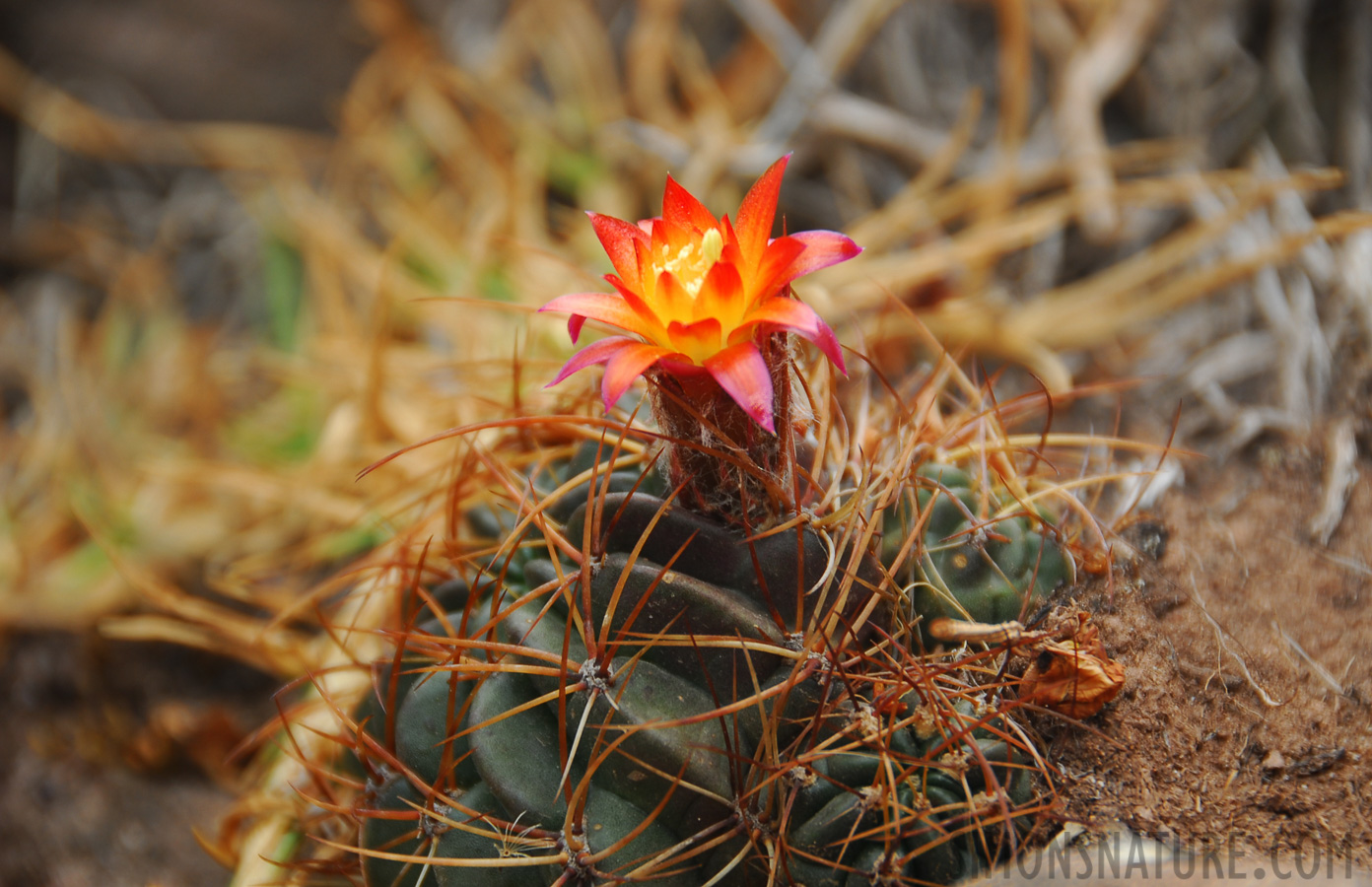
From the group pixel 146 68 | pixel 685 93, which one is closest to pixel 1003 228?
pixel 685 93

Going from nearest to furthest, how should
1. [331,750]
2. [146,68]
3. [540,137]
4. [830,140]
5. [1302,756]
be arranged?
[1302,756] → [331,750] → [830,140] → [540,137] → [146,68]

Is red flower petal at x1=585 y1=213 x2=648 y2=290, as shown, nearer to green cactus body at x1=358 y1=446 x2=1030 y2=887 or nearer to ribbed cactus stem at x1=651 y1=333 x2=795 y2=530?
ribbed cactus stem at x1=651 y1=333 x2=795 y2=530

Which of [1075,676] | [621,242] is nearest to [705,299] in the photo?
[621,242]

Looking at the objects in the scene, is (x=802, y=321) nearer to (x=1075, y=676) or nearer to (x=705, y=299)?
(x=705, y=299)

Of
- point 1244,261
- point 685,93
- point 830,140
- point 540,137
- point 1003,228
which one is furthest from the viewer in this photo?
point 685,93

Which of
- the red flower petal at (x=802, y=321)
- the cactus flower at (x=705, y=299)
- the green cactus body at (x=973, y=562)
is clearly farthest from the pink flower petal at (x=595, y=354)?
the green cactus body at (x=973, y=562)

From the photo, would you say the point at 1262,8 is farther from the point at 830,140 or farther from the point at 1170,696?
the point at 1170,696

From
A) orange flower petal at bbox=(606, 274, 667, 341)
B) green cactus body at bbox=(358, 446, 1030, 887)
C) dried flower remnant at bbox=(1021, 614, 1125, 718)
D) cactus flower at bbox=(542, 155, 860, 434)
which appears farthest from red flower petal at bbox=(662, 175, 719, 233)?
dried flower remnant at bbox=(1021, 614, 1125, 718)

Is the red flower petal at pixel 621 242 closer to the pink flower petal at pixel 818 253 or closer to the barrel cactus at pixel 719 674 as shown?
the barrel cactus at pixel 719 674
